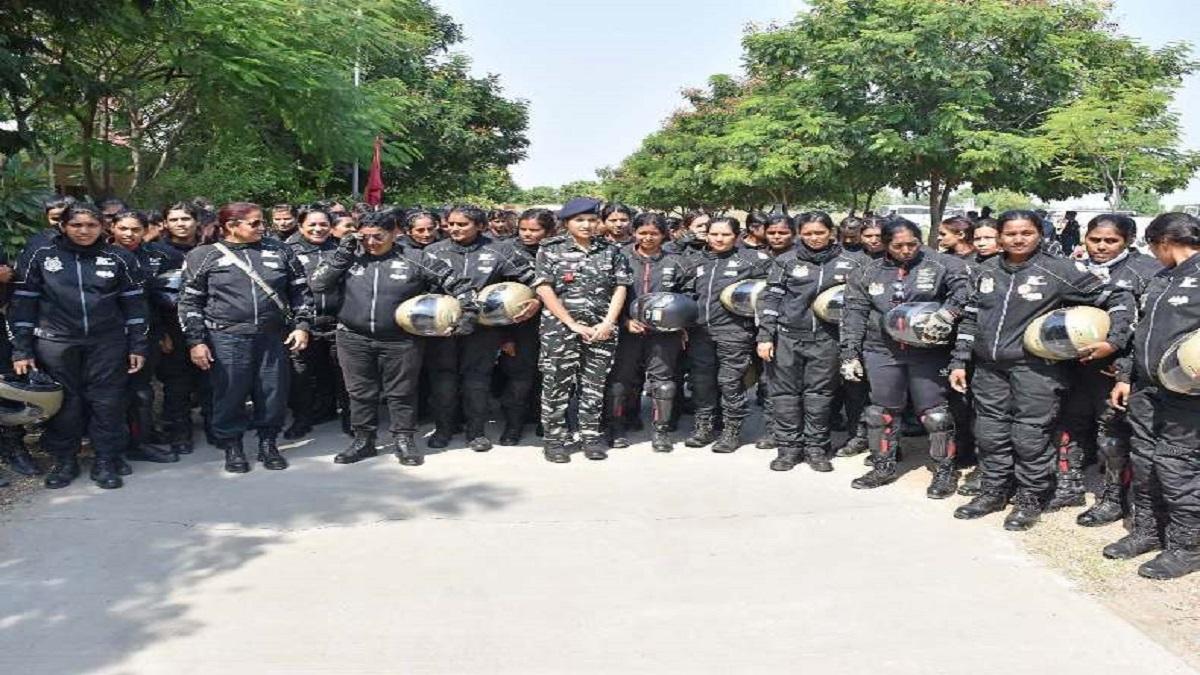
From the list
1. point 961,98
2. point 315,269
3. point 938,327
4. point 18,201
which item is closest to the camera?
point 938,327

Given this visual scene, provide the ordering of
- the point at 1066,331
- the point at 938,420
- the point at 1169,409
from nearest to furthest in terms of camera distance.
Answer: the point at 1169,409, the point at 1066,331, the point at 938,420

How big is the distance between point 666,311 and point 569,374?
808mm

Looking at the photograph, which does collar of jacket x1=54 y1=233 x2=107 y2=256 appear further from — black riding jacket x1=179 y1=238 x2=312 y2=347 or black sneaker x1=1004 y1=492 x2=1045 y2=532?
black sneaker x1=1004 y1=492 x2=1045 y2=532

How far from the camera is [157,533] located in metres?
5.01

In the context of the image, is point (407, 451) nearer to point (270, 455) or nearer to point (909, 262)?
point (270, 455)

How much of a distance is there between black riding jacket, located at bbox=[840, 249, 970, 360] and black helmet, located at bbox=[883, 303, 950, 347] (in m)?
0.13

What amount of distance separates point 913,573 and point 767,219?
3.47 metres

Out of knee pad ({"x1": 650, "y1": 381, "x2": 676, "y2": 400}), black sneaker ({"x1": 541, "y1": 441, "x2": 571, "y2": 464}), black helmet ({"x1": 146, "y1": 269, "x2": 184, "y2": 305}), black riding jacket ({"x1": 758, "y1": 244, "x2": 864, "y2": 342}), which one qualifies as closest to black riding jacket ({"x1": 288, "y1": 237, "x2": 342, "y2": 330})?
black helmet ({"x1": 146, "y1": 269, "x2": 184, "y2": 305})

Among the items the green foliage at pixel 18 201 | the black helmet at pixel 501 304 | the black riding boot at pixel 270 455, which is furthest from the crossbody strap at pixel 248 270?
the green foliage at pixel 18 201

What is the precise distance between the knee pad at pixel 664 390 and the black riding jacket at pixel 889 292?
1.35 metres

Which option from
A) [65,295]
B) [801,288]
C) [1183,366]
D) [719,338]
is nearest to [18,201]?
[65,295]

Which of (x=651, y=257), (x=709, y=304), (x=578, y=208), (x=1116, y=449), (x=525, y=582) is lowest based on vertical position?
(x=525, y=582)

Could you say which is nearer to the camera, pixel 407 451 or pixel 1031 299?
pixel 1031 299

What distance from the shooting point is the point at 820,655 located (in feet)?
12.1
